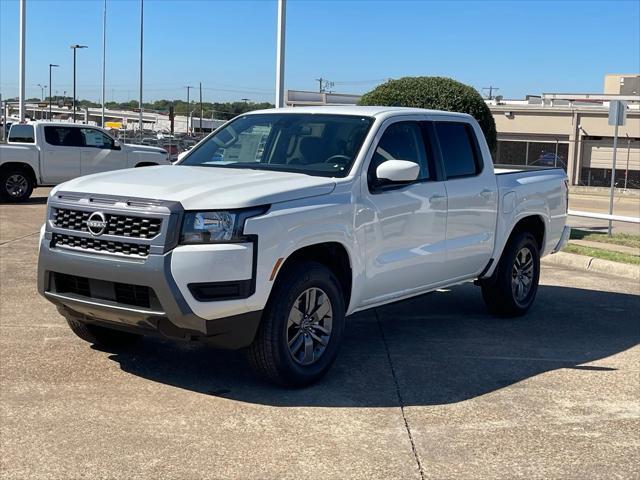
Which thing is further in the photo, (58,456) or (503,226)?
(503,226)

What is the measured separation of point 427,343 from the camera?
23.0ft

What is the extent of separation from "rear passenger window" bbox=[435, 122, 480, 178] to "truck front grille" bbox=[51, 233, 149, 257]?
298 cm

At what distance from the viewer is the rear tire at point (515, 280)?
790 centimetres

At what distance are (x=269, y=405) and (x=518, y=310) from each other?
367cm

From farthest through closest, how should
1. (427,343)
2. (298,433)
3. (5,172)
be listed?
(5,172), (427,343), (298,433)

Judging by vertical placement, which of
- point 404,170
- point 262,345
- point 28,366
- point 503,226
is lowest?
point 28,366

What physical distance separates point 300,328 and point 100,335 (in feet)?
5.60

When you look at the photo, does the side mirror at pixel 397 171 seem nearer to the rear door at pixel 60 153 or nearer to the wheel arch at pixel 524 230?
the wheel arch at pixel 524 230

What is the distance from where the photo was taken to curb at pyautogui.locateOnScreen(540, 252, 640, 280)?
11.1 metres

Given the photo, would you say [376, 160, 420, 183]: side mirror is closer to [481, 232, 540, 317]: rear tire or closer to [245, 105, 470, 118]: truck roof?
[245, 105, 470, 118]: truck roof

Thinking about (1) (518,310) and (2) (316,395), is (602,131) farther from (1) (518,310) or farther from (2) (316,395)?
(2) (316,395)

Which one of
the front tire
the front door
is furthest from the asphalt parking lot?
the front door

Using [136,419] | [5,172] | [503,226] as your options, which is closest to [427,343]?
[503,226]

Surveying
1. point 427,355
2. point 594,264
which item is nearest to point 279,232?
point 427,355
